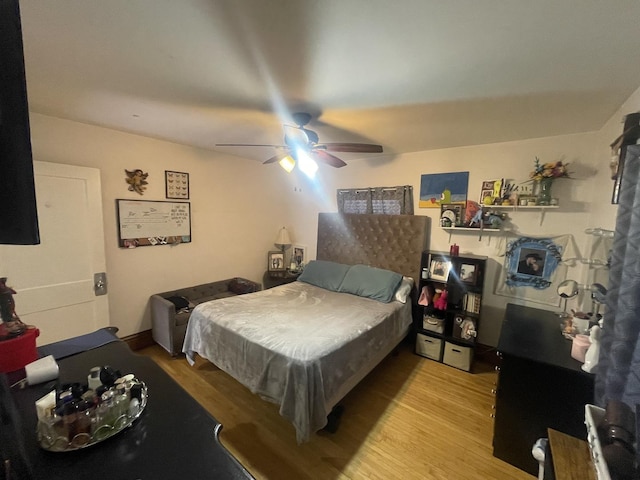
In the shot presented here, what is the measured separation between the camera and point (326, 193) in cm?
418

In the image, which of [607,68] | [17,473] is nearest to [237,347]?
[17,473]

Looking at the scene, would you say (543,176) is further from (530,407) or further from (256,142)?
(256,142)

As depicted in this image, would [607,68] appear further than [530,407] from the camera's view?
No

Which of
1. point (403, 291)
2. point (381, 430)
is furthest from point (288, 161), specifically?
point (381, 430)

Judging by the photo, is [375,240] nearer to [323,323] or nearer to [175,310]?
[323,323]

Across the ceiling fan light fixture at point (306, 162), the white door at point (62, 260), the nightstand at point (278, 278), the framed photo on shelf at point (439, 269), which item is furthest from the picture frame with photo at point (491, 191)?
the white door at point (62, 260)

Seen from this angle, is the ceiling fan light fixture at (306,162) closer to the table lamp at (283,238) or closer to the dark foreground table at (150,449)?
the dark foreground table at (150,449)

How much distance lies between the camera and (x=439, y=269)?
3031 millimetres

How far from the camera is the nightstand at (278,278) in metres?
4.20

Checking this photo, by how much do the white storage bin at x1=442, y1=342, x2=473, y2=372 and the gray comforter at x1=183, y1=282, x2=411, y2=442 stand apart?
55cm

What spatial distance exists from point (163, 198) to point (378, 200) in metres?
2.76

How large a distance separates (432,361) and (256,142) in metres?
3.25

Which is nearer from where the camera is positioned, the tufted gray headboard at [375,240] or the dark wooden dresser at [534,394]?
the dark wooden dresser at [534,394]

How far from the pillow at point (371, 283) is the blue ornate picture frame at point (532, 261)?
1.17 m
